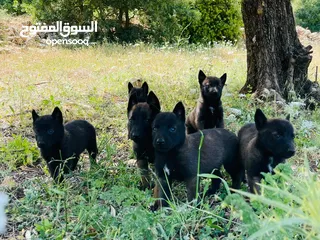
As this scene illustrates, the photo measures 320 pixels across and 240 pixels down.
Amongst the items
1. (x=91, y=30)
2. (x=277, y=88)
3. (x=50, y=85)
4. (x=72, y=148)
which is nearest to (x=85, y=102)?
(x=50, y=85)

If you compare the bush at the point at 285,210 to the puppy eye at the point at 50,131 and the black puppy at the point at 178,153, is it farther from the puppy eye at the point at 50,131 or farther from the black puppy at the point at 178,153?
the puppy eye at the point at 50,131

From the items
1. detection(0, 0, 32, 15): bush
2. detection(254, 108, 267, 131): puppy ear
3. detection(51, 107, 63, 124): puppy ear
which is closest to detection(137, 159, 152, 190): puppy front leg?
detection(51, 107, 63, 124): puppy ear

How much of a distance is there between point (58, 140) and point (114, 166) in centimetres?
74

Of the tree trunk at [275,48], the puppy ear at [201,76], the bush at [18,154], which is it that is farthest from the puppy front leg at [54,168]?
the tree trunk at [275,48]

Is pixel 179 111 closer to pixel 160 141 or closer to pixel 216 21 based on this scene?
pixel 160 141

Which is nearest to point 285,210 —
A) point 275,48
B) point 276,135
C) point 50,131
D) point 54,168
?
point 276,135

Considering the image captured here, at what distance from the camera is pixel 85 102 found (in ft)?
28.1

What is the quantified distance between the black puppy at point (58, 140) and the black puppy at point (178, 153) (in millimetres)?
1056

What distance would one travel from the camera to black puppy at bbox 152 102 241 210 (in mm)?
4633

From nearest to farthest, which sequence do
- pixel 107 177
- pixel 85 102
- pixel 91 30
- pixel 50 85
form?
1. pixel 107 177
2. pixel 85 102
3. pixel 50 85
4. pixel 91 30

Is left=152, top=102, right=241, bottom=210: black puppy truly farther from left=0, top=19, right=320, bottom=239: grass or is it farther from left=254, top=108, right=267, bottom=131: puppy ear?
left=254, top=108, right=267, bottom=131: puppy ear

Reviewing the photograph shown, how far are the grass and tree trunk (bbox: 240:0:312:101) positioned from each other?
670 millimetres

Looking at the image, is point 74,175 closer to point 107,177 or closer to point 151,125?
point 107,177

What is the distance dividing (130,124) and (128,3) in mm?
16243
